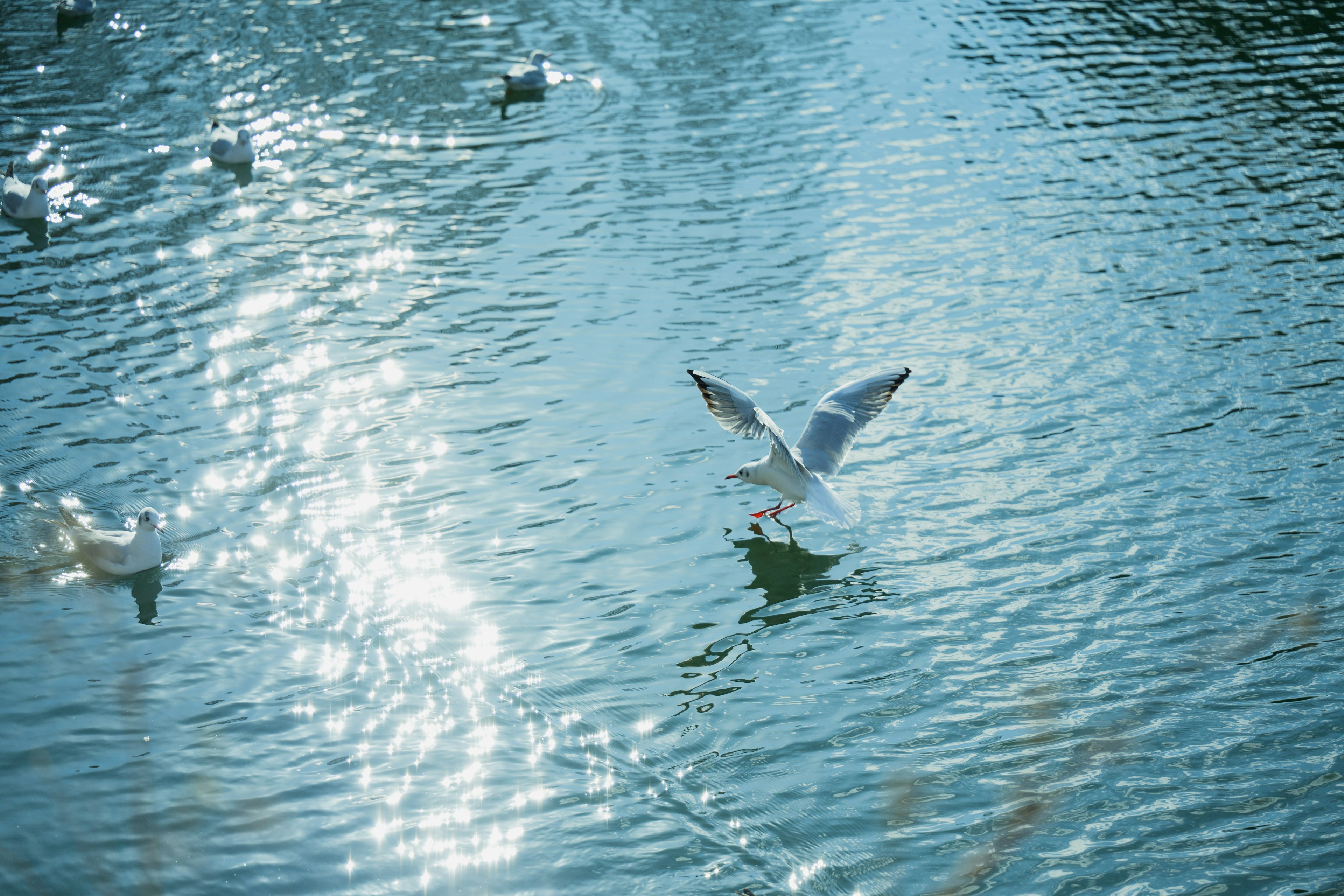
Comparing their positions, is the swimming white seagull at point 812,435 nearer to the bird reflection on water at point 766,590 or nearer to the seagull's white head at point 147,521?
the bird reflection on water at point 766,590

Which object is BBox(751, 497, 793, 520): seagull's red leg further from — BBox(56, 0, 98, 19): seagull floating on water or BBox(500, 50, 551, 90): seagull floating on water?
BBox(56, 0, 98, 19): seagull floating on water

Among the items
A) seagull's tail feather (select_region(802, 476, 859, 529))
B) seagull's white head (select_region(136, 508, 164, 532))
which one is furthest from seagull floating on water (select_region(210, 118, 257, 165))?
seagull's tail feather (select_region(802, 476, 859, 529))

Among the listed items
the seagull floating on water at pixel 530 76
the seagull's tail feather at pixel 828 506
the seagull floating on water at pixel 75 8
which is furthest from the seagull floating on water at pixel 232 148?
the seagull's tail feather at pixel 828 506

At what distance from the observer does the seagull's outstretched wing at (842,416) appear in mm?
11469

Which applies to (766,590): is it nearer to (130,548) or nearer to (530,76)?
(130,548)

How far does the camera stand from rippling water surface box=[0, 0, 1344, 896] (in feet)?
25.5

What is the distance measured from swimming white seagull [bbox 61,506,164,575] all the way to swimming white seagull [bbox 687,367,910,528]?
16.0 feet

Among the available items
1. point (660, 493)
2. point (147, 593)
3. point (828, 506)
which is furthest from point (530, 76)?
point (147, 593)

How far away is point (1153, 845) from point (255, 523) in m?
8.06

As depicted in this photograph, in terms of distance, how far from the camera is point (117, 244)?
16.6 m

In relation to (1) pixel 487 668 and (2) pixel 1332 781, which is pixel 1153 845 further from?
(1) pixel 487 668

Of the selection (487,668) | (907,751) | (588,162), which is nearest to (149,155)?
(588,162)

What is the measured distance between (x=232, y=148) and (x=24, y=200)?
3.42 m

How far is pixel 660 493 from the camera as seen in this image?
11797 mm
